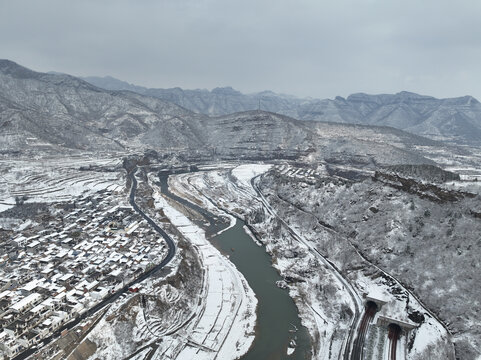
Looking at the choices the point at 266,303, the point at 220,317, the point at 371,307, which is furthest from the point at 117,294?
the point at 371,307

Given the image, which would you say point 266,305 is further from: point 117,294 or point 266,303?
point 117,294

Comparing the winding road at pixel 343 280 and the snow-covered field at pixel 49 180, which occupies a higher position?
the snow-covered field at pixel 49 180

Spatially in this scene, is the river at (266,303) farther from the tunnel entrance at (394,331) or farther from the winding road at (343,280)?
the tunnel entrance at (394,331)

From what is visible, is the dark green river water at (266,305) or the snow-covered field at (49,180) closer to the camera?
the dark green river water at (266,305)

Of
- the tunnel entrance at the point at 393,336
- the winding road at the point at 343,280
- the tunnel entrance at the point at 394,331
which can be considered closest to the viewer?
the tunnel entrance at the point at 393,336

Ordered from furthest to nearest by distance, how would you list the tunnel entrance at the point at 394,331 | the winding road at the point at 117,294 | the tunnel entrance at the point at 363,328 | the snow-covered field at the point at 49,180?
the snow-covered field at the point at 49,180 → the tunnel entrance at the point at 394,331 → the tunnel entrance at the point at 363,328 → the winding road at the point at 117,294

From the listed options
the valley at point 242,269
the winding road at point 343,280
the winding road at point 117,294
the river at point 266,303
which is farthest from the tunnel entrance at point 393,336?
the winding road at point 117,294

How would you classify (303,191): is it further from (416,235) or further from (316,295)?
(316,295)
